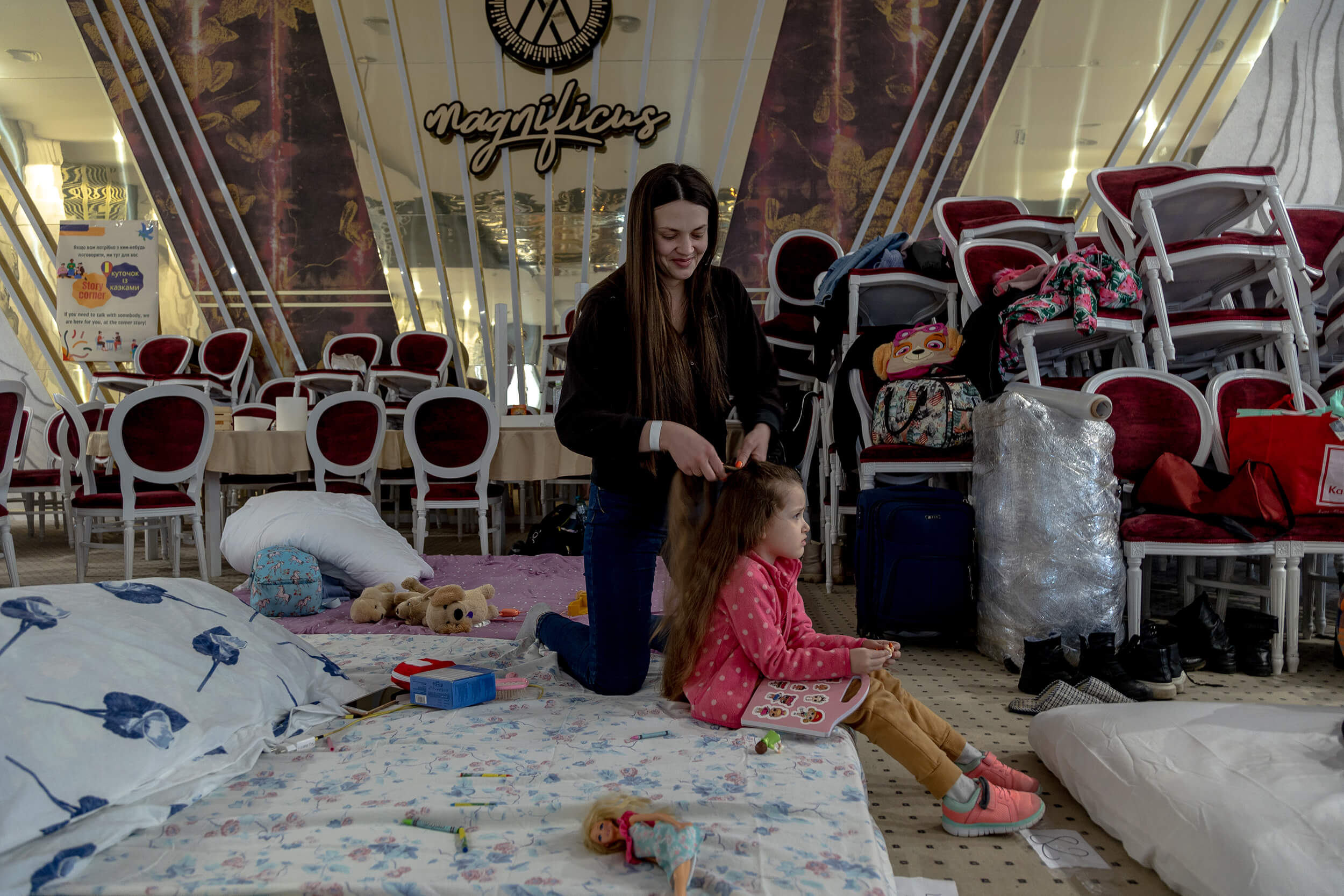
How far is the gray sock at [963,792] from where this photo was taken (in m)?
1.45

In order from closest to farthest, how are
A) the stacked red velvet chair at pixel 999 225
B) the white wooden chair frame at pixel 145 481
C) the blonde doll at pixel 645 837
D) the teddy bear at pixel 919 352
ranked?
the blonde doll at pixel 645 837
the teddy bear at pixel 919 352
the white wooden chair frame at pixel 145 481
the stacked red velvet chair at pixel 999 225

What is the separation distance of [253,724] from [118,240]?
7.28 meters

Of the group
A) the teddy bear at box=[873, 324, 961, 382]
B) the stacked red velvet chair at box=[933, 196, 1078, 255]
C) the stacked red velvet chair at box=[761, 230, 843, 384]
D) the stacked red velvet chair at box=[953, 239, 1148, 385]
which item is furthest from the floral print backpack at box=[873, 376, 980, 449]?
the stacked red velvet chair at box=[761, 230, 843, 384]

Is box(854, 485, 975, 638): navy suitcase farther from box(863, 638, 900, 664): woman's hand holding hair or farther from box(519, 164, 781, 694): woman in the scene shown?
box(863, 638, 900, 664): woman's hand holding hair

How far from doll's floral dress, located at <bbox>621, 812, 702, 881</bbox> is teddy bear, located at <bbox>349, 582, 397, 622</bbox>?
174 cm

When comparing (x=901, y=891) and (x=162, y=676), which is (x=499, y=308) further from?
(x=901, y=891)

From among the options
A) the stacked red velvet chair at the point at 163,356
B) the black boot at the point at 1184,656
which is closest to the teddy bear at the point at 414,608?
the black boot at the point at 1184,656

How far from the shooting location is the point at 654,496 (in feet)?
5.85

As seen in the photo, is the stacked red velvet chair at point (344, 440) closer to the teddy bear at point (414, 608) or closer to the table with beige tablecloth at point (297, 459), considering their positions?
the table with beige tablecloth at point (297, 459)

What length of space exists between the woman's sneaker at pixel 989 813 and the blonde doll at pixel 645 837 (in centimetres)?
53

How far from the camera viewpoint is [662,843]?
1090 mm

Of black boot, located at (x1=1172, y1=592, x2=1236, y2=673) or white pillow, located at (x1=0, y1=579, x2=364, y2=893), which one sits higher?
white pillow, located at (x1=0, y1=579, x2=364, y2=893)

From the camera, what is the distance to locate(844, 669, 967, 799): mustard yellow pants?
1460mm

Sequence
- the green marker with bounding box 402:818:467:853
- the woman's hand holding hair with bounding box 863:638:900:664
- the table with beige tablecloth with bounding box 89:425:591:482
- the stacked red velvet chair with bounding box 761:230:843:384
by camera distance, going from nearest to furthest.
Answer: the green marker with bounding box 402:818:467:853 → the woman's hand holding hair with bounding box 863:638:900:664 → the table with beige tablecloth with bounding box 89:425:591:482 → the stacked red velvet chair with bounding box 761:230:843:384
